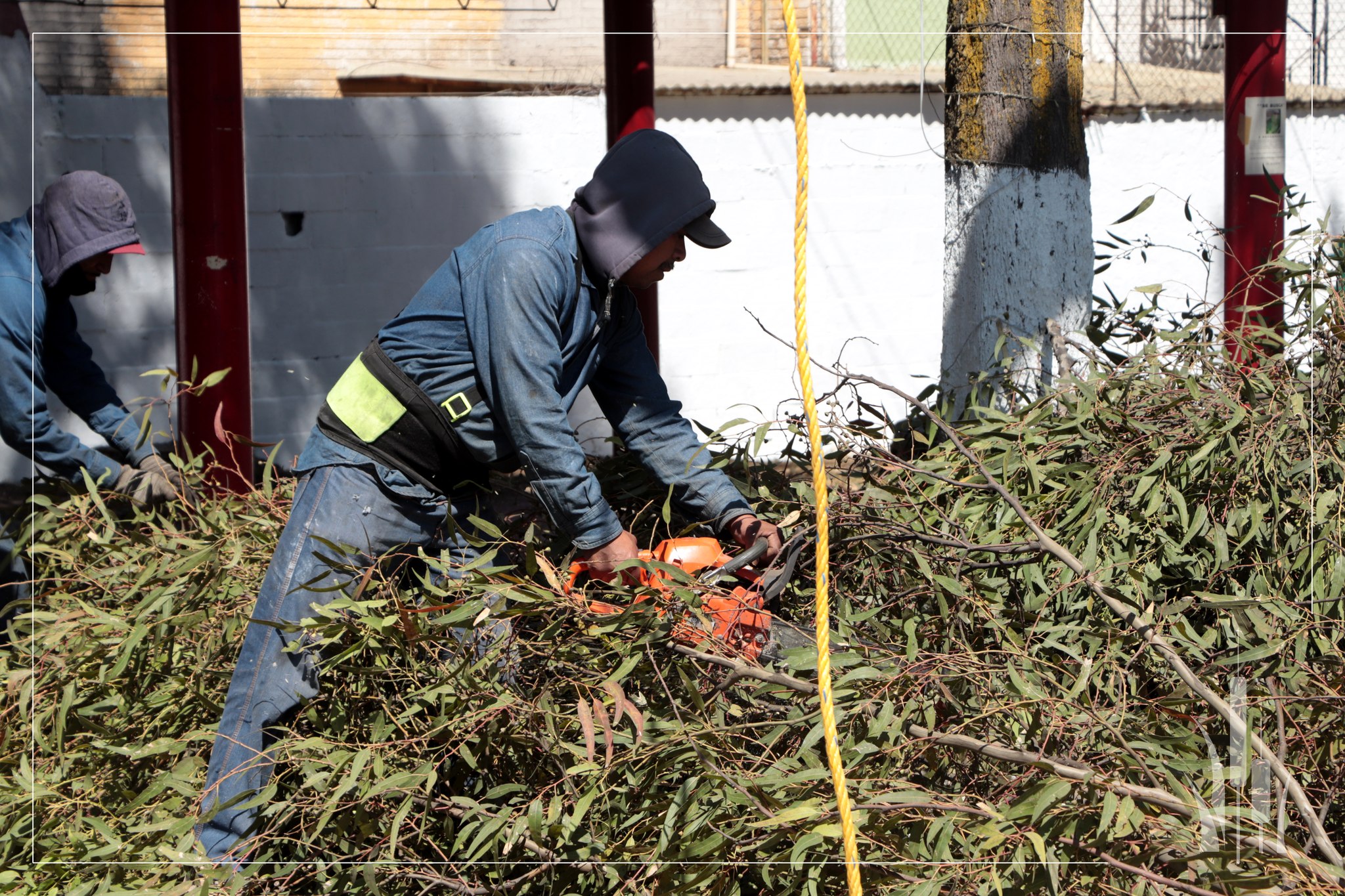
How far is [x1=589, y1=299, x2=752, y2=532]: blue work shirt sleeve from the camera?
3002 mm

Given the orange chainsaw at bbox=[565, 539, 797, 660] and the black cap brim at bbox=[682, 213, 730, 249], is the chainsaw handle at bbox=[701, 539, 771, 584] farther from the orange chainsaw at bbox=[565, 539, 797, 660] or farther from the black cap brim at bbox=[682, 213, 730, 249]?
the black cap brim at bbox=[682, 213, 730, 249]

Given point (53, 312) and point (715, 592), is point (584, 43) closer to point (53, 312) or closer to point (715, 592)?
point (53, 312)

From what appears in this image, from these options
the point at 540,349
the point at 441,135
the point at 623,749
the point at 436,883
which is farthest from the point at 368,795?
the point at 441,135

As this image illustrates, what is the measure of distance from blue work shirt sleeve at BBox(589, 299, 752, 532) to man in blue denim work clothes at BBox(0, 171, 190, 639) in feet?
5.13

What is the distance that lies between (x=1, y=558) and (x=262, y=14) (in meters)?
6.44

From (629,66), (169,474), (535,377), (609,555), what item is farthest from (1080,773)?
(629,66)

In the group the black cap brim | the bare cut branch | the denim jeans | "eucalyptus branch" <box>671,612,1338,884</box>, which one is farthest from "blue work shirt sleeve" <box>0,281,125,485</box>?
the bare cut branch

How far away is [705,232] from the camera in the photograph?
2.68m

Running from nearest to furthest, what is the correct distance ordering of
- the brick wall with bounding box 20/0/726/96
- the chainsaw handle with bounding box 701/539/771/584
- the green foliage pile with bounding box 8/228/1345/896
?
1. the green foliage pile with bounding box 8/228/1345/896
2. the chainsaw handle with bounding box 701/539/771/584
3. the brick wall with bounding box 20/0/726/96

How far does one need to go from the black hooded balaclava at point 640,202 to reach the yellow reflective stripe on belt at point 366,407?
591mm

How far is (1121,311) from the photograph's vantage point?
11.9ft

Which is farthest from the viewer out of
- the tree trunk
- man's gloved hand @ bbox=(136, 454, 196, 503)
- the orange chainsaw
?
man's gloved hand @ bbox=(136, 454, 196, 503)

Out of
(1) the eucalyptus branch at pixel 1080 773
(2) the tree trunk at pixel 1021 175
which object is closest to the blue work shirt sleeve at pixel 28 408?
(1) the eucalyptus branch at pixel 1080 773

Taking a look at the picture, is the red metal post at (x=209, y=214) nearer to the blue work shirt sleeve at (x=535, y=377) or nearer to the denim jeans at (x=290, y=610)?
the denim jeans at (x=290, y=610)
